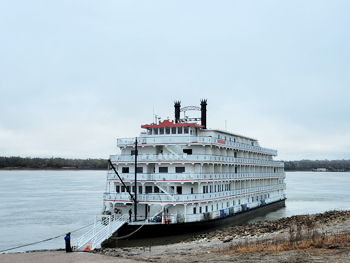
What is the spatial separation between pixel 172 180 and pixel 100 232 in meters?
7.43

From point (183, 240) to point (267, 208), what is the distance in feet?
83.9

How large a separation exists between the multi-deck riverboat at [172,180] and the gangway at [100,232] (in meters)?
0.78

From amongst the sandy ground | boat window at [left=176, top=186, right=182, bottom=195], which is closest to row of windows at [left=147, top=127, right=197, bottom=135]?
boat window at [left=176, top=186, right=182, bottom=195]

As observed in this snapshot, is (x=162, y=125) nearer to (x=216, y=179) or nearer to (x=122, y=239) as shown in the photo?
(x=216, y=179)

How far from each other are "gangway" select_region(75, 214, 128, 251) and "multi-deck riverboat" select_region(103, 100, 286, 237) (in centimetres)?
78

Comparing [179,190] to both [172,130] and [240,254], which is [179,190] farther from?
[240,254]

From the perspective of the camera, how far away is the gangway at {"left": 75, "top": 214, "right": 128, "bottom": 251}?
2675cm

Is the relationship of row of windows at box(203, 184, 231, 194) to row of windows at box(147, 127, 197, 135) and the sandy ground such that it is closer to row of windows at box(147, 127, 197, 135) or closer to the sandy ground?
row of windows at box(147, 127, 197, 135)

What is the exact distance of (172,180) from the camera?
33.5 metres

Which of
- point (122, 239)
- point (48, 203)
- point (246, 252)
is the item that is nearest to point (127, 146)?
point (122, 239)

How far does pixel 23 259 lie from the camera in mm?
22875

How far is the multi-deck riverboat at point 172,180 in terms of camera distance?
108ft

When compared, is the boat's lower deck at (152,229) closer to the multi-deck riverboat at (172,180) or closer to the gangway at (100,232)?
the multi-deck riverboat at (172,180)

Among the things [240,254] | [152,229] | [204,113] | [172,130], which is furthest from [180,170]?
[240,254]
